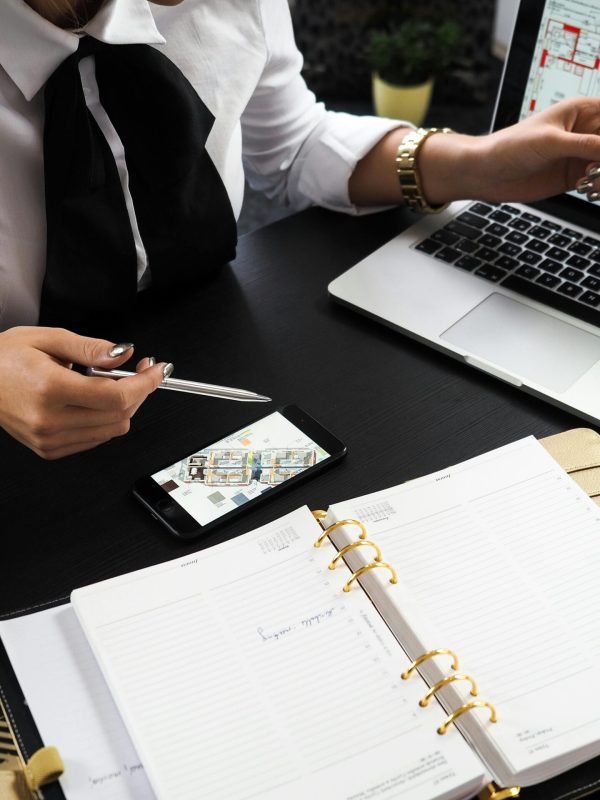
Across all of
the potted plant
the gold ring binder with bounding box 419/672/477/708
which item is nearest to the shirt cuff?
the gold ring binder with bounding box 419/672/477/708

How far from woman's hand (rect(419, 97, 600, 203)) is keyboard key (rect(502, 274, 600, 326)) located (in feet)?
0.37

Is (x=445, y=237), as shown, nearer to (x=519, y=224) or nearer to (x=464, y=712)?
(x=519, y=224)

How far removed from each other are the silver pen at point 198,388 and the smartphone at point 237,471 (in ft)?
0.08

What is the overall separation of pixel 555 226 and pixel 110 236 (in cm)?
Result: 47

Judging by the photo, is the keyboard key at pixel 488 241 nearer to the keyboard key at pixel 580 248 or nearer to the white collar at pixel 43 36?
the keyboard key at pixel 580 248

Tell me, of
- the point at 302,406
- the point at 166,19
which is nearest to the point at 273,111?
the point at 166,19

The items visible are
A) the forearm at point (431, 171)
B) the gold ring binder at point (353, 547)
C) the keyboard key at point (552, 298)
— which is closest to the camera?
the gold ring binder at point (353, 547)

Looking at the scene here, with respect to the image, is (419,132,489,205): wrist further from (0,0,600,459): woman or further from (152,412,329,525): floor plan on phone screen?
(152,412,329,525): floor plan on phone screen

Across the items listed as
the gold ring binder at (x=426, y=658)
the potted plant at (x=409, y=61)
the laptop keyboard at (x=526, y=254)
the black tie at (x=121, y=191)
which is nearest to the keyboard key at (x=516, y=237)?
the laptop keyboard at (x=526, y=254)

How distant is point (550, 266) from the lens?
90 centimetres

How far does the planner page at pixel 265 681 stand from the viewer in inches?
19.5

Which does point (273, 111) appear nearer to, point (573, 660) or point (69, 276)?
point (69, 276)

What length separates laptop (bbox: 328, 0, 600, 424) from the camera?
0.81 metres

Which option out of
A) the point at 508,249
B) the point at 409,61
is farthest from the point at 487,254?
the point at 409,61
